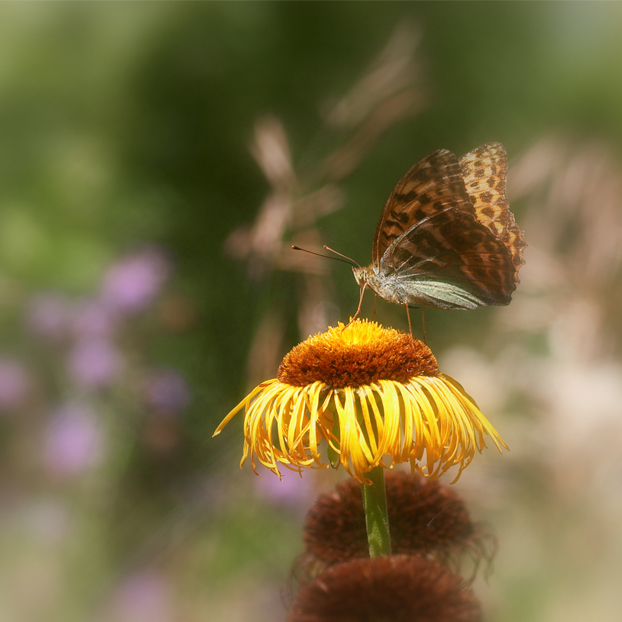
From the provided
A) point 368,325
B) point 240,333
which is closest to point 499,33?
point 240,333

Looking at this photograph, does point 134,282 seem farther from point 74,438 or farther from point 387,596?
point 387,596

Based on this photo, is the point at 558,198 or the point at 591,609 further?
the point at 558,198

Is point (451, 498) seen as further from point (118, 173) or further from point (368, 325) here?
point (118, 173)

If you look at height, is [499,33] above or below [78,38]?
below

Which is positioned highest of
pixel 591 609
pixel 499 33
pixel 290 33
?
pixel 290 33

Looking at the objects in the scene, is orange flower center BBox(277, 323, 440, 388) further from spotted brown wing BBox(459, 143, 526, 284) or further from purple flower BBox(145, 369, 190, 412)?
purple flower BBox(145, 369, 190, 412)

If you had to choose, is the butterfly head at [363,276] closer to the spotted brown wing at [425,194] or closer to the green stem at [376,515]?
the spotted brown wing at [425,194]
